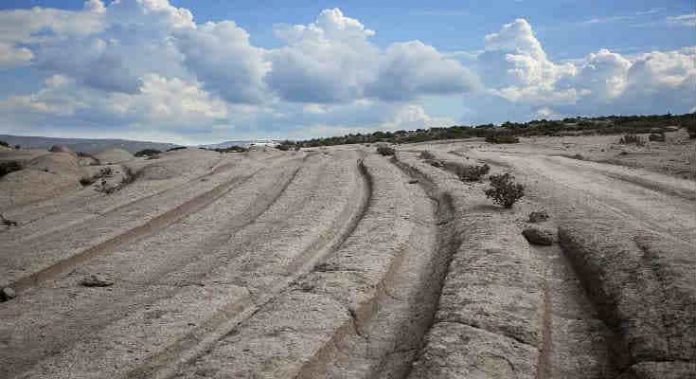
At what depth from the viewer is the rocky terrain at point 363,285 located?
484 cm

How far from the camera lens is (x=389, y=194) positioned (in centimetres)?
1254

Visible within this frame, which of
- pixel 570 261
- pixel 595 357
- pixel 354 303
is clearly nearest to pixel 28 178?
pixel 354 303

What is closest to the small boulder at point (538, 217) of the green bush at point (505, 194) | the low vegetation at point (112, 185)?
the green bush at point (505, 194)

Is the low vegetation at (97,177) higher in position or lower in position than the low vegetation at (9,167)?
lower

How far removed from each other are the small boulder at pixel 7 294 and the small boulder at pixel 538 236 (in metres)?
7.64

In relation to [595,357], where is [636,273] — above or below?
above

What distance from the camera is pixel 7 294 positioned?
785 centimetres

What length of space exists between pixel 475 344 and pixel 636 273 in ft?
7.41

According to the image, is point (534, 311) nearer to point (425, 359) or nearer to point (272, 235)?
point (425, 359)

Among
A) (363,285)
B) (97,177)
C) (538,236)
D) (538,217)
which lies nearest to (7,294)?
(363,285)

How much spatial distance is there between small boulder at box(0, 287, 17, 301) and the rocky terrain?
0.03m

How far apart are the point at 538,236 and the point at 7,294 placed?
7.77 m

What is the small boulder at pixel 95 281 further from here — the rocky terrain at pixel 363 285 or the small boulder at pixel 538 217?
the small boulder at pixel 538 217

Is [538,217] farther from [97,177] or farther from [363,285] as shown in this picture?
[97,177]
